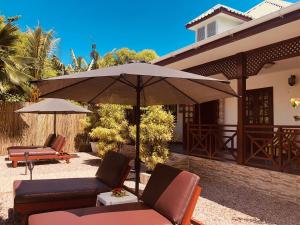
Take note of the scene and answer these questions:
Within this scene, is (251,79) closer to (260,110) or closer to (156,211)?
(260,110)

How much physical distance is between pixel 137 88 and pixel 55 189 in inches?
87.3

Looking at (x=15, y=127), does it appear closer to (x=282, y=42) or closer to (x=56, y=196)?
(x=56, y=196)

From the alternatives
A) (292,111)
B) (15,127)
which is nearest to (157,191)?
(292,111)

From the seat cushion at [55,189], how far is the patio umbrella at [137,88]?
0.87 meters

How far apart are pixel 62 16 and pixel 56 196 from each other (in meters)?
30.4

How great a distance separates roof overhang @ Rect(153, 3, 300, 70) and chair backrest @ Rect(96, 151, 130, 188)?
12.5 ft

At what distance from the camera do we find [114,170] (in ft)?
18.5

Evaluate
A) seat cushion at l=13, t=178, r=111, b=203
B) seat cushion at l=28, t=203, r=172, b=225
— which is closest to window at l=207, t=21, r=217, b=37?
seat cushion at l=13, t=178, r=111, b=203

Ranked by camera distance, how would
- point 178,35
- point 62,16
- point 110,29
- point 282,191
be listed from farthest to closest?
point 178,35, point 110,29, point 62,16, point 282,191

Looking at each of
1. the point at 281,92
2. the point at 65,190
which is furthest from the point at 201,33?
the point at 65,190

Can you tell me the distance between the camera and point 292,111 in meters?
9.88

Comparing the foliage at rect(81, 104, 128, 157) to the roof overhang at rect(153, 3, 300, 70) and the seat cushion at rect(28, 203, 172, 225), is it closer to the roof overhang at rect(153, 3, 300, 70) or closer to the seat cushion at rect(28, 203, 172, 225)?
the roof overhang at rect(153, 3, 300, 70)

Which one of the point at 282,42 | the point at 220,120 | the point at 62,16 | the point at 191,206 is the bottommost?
the point at 191,206

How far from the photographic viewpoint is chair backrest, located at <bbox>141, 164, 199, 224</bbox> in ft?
12.1
